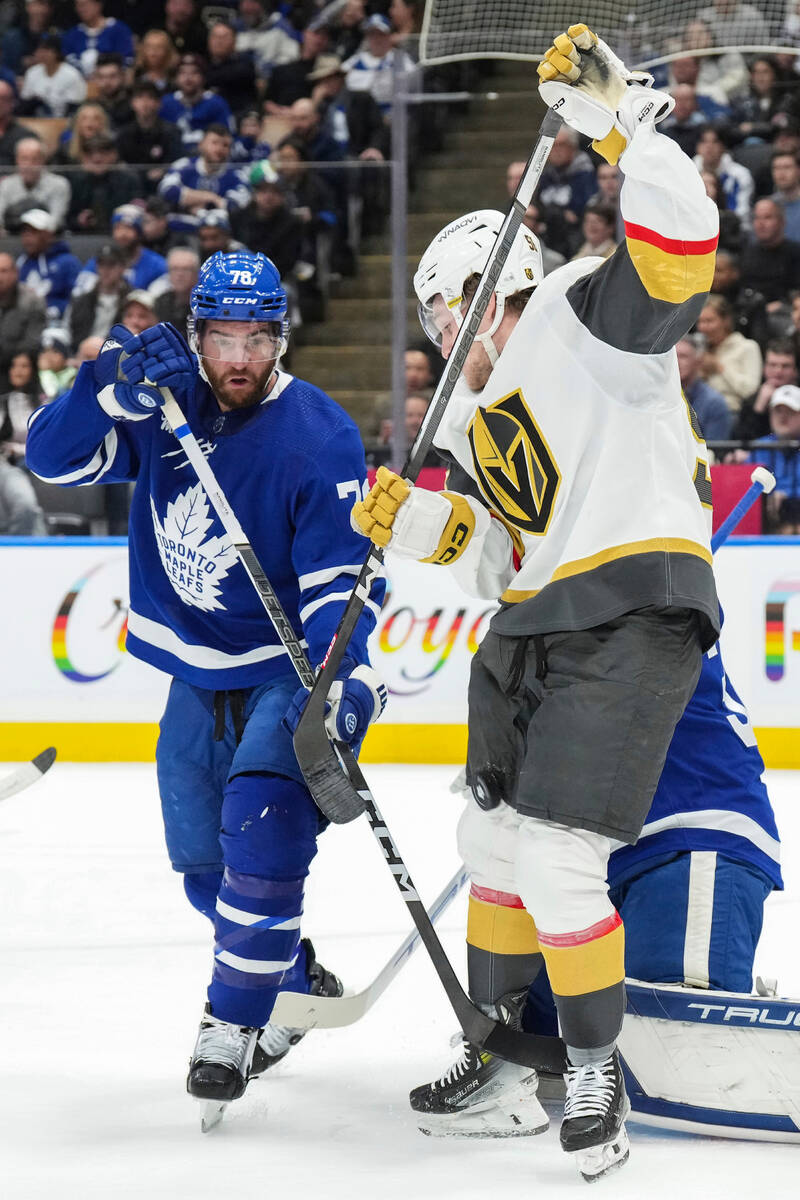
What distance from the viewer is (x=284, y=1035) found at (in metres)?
2.56

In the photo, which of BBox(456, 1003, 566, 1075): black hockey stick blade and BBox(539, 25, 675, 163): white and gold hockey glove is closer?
BBox(539, 25, 675, 163): white and gold hockey glove

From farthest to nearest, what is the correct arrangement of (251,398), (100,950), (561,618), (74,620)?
(74,620), (100,950), (251,398), (561,618)

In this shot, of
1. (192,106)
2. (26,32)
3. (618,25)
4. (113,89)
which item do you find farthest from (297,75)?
(618,25)

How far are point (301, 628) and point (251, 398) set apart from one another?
1.18ft

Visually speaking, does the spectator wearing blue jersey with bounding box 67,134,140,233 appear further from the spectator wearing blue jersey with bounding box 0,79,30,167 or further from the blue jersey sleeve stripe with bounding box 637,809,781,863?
the blue jersey sleeve stripe with bounding box 637,809,781,863

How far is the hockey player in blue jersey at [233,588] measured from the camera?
2.30 metres

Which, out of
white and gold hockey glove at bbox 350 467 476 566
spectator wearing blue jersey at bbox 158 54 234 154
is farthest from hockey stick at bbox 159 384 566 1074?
spectator wearing blue jersey at bbox 158 54 234 154

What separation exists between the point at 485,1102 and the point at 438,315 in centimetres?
110

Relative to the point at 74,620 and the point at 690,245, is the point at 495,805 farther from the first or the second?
the point at 74,620

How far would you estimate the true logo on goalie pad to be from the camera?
6.91 feet

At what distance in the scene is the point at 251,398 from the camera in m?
2.48

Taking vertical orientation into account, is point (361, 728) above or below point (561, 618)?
below

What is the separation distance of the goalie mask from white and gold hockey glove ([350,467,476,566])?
232 millimetres

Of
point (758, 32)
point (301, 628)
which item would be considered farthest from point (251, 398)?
point (758, 32)
